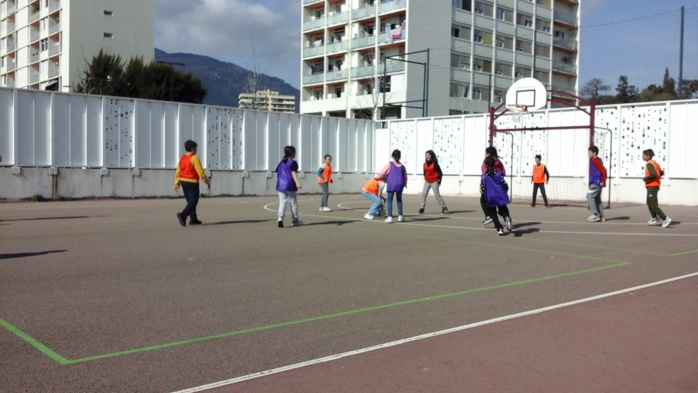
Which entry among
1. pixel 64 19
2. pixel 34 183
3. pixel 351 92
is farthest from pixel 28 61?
pixel 34 183

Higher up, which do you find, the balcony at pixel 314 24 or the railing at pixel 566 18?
the railing at pixel 566 18

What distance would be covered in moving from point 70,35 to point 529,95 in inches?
2450

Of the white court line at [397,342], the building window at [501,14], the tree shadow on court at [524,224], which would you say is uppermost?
the building window at [501,14]

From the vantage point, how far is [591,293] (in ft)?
27.4

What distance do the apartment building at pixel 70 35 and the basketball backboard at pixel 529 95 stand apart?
57.8 m

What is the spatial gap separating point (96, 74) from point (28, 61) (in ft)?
80.7

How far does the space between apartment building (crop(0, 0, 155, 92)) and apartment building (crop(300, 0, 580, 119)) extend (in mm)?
19814

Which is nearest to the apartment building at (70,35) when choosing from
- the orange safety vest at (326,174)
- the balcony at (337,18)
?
the balcony at (337,18)

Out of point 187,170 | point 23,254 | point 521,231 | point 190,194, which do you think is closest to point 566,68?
point 521,231

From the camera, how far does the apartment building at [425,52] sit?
6712cm

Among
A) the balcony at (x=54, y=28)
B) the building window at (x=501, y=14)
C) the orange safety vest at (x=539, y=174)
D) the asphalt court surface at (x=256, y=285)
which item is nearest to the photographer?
the asphalt court surface at (x=256, y=285)

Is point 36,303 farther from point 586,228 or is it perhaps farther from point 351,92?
point 351,92

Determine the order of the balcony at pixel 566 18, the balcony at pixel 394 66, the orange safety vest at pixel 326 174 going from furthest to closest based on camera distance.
→ the balcony at pixel 566 18
the balcony at pixel 394 66
the orange safety vest at pixel 326 174

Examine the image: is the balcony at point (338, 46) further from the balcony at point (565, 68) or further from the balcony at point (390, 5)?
the balcony at point (565, 68)
